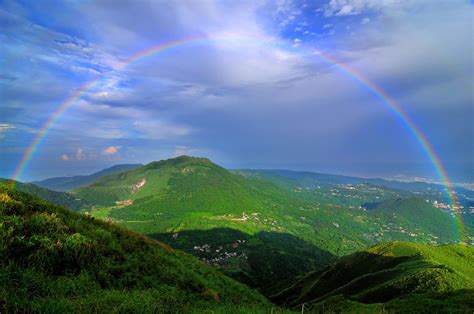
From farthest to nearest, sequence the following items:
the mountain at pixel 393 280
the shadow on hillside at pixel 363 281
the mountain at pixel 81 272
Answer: the shadow on hillside at pixel 363 281 < the mountain at pixel 393 280 < the mountain at pixel 81 272

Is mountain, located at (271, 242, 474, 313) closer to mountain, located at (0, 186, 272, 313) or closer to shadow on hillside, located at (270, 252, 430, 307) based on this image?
shadow on hillside, located at (270, 252, 430, 307)

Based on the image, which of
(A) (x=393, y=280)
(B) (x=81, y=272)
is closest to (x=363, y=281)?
(A) (x=393, y=280)

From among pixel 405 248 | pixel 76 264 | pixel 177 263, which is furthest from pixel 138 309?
pixel 405 248

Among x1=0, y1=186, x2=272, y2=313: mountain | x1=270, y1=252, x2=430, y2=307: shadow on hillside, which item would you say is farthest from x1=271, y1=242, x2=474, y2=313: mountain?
x1=0, y1=186, x2=272, y2=313: mountain

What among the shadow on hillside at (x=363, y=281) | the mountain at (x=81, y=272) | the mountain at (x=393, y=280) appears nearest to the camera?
the mountain at (x=81, y=272)

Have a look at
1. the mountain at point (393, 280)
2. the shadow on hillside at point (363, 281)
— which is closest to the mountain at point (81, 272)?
the mountain at point (393, 280)

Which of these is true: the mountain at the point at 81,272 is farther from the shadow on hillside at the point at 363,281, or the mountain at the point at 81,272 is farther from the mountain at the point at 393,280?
the shadow on hillside at the point at 363,281

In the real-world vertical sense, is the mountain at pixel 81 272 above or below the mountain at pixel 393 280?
above
